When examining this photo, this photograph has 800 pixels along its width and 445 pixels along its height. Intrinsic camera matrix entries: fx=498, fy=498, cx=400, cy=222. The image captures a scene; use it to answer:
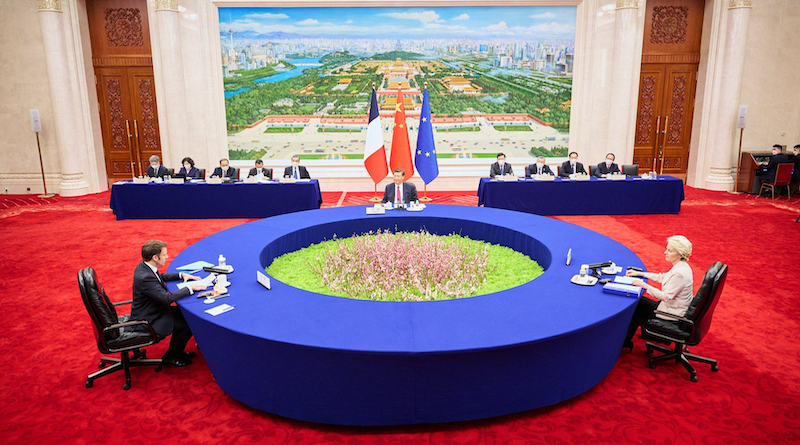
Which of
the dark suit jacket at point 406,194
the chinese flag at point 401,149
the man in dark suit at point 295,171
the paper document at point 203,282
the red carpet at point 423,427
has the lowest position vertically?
the red carpet at point 423,427

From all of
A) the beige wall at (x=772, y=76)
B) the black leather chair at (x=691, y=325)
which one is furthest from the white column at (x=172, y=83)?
the beige wall at (x=772, y=76)

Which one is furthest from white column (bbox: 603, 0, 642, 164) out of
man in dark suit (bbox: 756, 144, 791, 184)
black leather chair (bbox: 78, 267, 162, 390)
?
black leather chair (bbox: 78, 267, 162, 390)

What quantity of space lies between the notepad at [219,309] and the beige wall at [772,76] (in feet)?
39.6

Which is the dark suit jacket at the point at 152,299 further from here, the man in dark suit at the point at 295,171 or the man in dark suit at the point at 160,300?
the man in dark suit at the point at 295,171

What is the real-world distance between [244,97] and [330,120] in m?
2.02

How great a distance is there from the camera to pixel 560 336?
2.93 meters

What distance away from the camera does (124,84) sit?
1154 centimetres

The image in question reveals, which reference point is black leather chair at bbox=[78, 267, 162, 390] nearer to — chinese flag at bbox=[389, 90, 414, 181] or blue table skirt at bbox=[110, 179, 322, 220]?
blue table skirt at bbox=[110, 179, 322, 220]

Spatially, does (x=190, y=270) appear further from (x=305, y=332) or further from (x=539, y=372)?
(x=539, y=372)

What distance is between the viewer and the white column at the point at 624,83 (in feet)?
34.6

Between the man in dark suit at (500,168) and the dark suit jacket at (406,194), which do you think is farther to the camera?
the man in dark suit at (500,168)

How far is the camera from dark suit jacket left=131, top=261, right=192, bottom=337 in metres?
3.48

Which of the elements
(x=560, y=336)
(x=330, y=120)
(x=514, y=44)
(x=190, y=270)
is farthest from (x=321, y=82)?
(x=560, y=336)

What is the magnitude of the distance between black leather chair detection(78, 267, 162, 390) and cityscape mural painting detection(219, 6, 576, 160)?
8.45 meters
